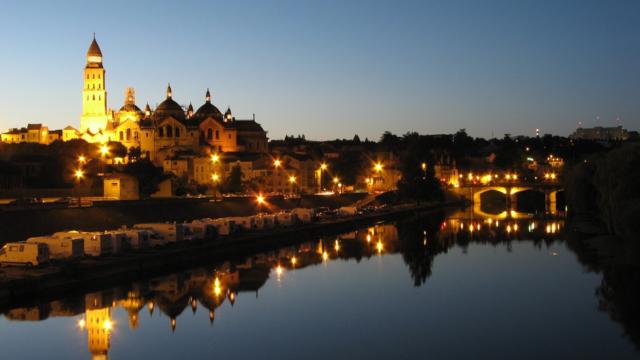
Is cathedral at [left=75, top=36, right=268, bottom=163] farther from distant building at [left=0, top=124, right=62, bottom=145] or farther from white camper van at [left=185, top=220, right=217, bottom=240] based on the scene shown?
white camper van at [left=185, top=220, right=217, bottom=240]

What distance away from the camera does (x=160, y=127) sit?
111 meters

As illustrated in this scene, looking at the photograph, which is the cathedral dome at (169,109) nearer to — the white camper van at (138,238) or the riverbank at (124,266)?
the riverbank at (124,266)

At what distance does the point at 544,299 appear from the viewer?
33.9 metres

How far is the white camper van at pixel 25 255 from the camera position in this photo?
32844 millimetres

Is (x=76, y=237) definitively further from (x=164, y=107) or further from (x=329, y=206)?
(x=164, y=107)

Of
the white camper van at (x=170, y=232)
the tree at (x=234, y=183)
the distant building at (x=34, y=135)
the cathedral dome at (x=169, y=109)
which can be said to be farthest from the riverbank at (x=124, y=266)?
the distant building at (x=34, y=135)

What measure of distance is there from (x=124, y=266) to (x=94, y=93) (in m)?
95.2

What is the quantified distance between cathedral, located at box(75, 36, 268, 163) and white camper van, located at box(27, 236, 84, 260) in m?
64.5

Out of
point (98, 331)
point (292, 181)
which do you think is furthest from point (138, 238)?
point (292, 181)

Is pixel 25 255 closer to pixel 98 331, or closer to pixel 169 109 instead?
pixel 98 331

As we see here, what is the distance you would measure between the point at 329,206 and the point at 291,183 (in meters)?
13.3

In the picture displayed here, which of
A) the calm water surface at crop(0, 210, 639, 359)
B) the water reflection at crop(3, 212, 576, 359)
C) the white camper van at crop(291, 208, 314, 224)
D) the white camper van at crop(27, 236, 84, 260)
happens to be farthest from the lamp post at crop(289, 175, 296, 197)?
the white camper van at crop(27, 236, 84, 260)

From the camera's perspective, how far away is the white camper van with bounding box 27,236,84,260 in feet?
113

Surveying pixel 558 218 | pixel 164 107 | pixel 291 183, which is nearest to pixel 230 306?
pixel 558 218
